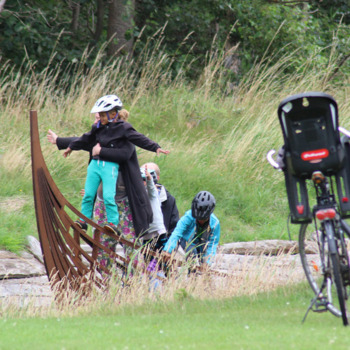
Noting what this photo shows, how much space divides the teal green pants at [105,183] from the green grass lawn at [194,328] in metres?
1.58

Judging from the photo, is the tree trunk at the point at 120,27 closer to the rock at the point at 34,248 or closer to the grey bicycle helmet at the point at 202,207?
the rock at the point at 34,248

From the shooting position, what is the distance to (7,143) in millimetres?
12320

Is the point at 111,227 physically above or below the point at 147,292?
above

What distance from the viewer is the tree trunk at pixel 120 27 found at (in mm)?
16172

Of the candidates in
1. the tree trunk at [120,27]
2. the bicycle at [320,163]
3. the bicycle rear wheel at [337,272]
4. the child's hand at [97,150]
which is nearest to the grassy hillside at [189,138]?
the tree trunk at [120,27]

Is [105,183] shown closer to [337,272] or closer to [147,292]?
[147,292]

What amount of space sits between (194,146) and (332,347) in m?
8.92

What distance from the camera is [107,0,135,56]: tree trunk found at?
16172mm

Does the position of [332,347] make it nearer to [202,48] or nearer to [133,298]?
[133,298]

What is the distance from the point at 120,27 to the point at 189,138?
12.5ft

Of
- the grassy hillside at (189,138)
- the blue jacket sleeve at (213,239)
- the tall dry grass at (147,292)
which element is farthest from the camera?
the grassy hillside at (189,138)

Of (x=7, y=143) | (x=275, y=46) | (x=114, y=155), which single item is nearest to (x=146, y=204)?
(x=114, y=155)

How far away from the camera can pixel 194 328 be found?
554 cm

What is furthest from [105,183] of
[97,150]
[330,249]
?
[330,249]
